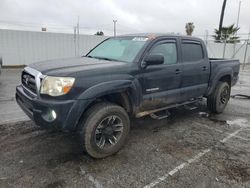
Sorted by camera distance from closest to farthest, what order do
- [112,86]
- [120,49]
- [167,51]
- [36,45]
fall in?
[112,86] < [120,49] < [167,51] < [36,45]

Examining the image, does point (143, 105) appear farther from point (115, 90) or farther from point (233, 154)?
point (233, 154)

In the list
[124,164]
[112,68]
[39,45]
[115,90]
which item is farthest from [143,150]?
[39,45]

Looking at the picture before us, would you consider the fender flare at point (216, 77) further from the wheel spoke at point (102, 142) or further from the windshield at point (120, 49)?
the wheel spoke at point (102, 142)

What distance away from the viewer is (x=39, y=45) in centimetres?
1540

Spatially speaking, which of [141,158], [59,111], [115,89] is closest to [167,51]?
[115,89]

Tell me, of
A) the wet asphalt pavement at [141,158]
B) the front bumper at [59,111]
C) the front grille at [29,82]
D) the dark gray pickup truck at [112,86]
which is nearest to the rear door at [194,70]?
the dark gray pickup truck at [112,86]

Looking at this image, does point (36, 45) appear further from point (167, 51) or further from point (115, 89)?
point (115, 89)

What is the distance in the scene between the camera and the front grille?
3.43 meters

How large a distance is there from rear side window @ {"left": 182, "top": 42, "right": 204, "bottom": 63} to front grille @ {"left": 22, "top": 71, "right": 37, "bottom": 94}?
2.84m

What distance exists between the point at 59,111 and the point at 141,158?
4.59 feet

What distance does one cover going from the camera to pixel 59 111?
9.97ft

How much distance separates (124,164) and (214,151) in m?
1.53

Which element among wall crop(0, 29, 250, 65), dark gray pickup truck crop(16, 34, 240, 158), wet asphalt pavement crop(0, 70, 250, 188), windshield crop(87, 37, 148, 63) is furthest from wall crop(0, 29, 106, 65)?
dark gray pickup truck crop(16, 34, 240, 158)

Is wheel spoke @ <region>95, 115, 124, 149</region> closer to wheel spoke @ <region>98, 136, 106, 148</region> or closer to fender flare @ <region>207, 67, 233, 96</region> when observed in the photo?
wheel spoke @ <region>98, 136, 106, 148</region>
